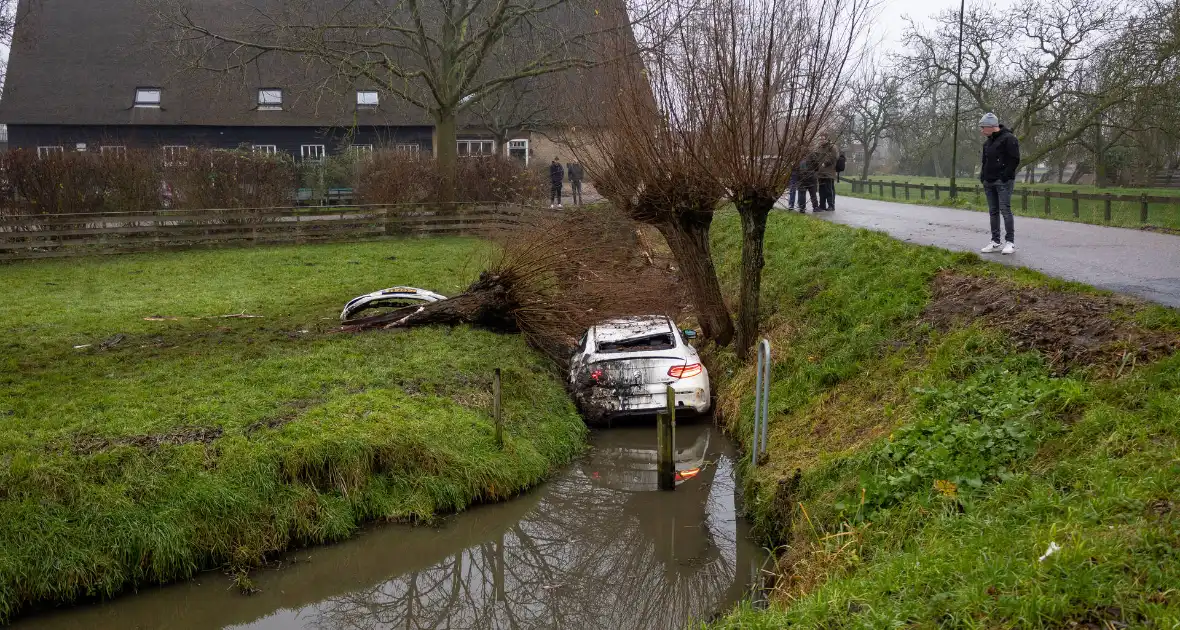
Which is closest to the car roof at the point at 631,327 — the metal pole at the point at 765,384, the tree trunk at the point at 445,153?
the metal pole at the point at 765,384

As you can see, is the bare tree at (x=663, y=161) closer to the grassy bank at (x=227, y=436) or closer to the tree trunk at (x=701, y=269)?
the tree trunk at (x=701, y=269)

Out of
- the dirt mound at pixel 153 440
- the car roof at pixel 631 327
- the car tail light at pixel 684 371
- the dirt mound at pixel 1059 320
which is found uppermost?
the dirt mound at pixel 1059 320

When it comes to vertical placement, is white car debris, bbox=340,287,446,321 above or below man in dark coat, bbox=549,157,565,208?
below

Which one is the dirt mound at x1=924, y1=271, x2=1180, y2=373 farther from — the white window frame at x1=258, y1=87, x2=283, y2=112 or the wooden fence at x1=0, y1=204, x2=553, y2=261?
the white window frame at x1=258, y1=87, x2=283, y2=112

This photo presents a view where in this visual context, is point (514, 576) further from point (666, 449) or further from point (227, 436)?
point (227, 436)

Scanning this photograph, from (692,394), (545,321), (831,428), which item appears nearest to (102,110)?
(545,321)

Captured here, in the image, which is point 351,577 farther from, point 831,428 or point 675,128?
point 675,128

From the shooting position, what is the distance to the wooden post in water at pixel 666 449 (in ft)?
34.3

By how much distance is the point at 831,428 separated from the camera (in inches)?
406

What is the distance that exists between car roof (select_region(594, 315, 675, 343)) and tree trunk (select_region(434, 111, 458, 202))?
16.9m

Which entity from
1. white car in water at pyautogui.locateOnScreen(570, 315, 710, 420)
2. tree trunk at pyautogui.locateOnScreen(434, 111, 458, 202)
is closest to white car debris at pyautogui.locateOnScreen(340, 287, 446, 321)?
white car in water at pyautogui.locateOnScreen(570, 315, 710, 420)

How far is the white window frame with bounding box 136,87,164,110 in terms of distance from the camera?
41062 millimetres

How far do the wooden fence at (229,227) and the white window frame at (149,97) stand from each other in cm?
1770

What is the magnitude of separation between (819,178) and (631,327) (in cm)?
932
